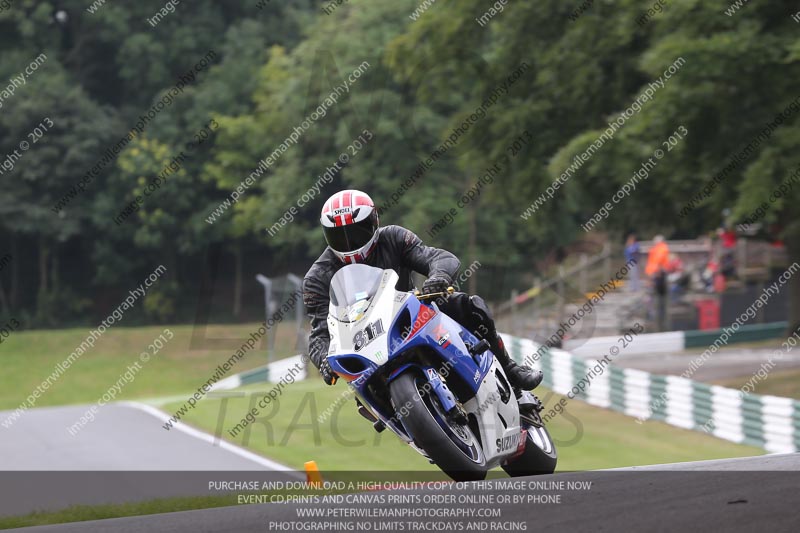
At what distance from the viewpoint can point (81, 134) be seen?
158ft

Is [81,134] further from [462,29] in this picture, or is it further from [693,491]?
[693,491]

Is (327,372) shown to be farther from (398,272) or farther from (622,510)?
(622,510)

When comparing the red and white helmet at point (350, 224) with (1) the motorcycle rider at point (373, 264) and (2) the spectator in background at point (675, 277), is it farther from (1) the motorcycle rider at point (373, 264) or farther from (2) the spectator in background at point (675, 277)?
(2) the spectator in background at point (675, 277)

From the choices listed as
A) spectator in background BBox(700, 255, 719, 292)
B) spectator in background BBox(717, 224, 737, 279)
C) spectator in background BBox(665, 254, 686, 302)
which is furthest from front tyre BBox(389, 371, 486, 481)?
spectator in background BBox(717, 224, 737, 279)

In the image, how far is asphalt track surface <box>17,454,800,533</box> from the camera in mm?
5297

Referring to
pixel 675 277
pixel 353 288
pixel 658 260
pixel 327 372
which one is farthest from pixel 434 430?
pixel 675 277

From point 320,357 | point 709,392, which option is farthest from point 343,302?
point 709,392

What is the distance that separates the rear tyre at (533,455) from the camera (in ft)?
26.0

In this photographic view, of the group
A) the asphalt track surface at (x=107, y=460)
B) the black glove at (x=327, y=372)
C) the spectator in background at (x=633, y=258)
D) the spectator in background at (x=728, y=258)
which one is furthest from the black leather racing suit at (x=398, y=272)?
the spectator in background at (x=633, y=258)

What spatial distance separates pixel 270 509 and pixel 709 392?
1161 centimetres

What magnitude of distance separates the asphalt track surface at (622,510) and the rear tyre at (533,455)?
122 centimetres

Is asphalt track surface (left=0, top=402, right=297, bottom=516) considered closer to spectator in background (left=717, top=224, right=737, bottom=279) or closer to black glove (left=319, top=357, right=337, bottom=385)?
black glove (left=319, top=357, right=337, bottom=385)

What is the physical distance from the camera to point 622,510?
5570 mm

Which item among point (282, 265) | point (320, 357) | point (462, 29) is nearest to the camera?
point (320, 357)
